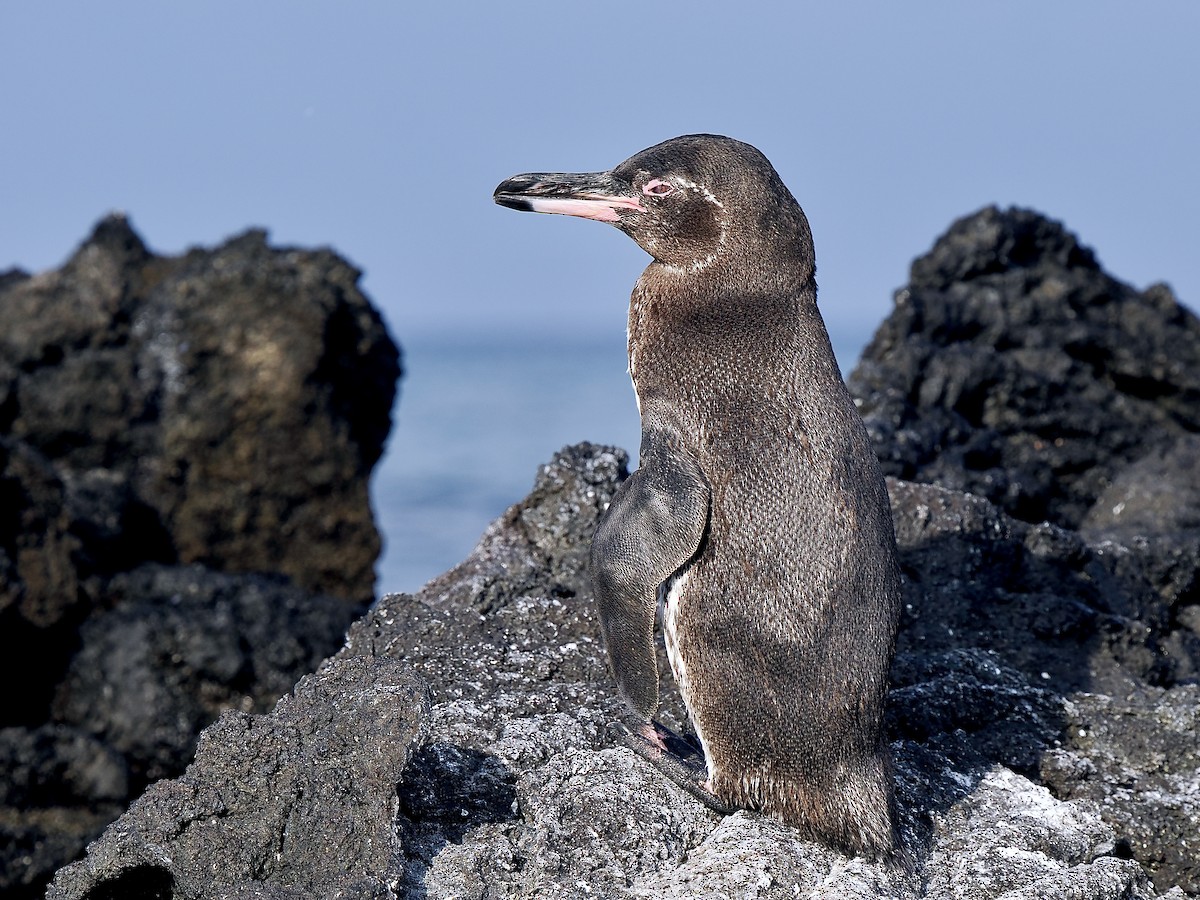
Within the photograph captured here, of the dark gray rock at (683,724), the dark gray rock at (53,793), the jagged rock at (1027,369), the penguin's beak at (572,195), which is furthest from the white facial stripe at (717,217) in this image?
the dark gray rock at (53,793)

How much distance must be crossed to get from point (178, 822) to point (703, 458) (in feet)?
5.57

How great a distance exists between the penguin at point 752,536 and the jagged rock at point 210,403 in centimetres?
720

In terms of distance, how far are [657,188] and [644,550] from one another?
43.7 inches

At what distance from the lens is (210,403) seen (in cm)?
1094

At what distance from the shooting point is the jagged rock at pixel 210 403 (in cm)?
1081

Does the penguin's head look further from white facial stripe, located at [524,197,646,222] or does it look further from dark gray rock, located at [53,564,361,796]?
dark gray rock, located at [53,564,361,796]

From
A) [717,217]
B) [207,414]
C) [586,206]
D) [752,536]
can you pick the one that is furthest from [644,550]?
[207,414]

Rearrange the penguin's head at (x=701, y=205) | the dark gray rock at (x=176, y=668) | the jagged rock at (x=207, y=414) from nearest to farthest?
1. the penguin's head at (x=701, y=205)
2. the dark gray rock at (x=176, y=668)
3. the jagged rock at (x=207, y=414)

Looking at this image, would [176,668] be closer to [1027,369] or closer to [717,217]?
[1027,369]

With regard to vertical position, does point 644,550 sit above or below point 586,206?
below

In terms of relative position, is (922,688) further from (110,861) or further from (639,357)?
(110,861)

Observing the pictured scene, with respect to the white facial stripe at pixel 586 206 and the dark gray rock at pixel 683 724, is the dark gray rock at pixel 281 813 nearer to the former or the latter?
the dark gray rock at pixel 683 724

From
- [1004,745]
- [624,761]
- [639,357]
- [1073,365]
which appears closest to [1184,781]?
[1004,745]

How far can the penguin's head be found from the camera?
13.8ft
